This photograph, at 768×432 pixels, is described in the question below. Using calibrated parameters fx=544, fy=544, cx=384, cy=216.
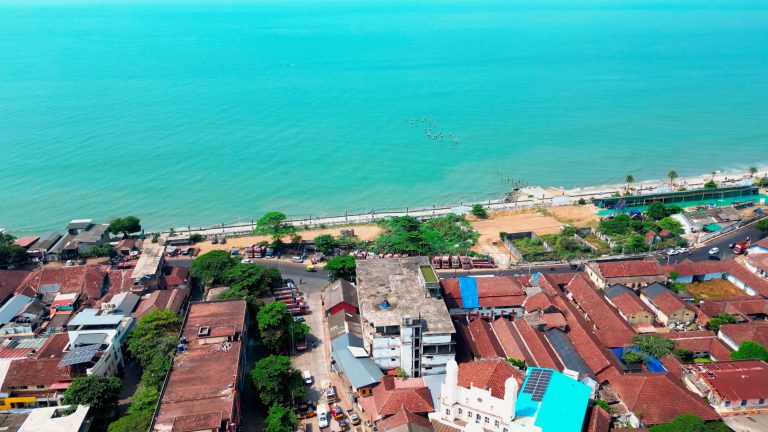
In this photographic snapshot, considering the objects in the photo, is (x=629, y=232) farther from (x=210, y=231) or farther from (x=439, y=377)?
(x=210, y=231)

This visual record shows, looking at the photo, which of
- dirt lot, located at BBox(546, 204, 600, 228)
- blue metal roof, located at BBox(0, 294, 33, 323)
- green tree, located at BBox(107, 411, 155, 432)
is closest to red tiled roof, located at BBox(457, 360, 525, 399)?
green tree, located at BBox(107, 411, 155, 432)

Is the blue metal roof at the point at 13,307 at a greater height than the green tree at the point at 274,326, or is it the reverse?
the blue metal roof at the point at 13,307

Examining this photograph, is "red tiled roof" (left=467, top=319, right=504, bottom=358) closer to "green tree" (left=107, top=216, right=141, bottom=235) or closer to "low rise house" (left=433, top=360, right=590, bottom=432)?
"low rise house" (left=433, top=360, right=590, bottom=432)

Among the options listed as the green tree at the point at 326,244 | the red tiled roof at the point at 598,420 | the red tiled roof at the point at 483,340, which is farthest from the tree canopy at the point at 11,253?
the red tiled roof at the point at 598,420

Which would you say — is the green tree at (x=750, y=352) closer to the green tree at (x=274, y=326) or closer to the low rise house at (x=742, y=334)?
the low rise house at (x=742, y=334)

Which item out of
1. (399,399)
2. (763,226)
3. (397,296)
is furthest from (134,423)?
(763,226)

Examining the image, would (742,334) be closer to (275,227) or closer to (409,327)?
(409,327)

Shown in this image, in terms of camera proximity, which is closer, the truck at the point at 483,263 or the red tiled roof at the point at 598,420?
the red tiled roof at the point at 598,420
